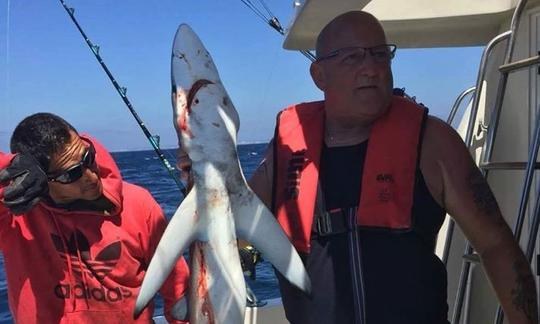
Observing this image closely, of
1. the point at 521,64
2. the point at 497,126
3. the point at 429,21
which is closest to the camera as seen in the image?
the point at 521,64

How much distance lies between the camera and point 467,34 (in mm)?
4352

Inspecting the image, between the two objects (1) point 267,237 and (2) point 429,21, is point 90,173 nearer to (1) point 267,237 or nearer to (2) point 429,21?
(1) point 267,237

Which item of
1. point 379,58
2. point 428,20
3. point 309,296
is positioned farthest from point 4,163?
point 428,20

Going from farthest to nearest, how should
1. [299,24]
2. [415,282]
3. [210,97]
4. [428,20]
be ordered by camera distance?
[428,20] < [299,24] < [415,282] < [210,97]

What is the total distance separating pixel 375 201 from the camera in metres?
2.38

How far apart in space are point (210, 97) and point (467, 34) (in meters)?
2.83

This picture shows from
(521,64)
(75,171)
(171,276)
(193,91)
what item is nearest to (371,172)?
(193,91)

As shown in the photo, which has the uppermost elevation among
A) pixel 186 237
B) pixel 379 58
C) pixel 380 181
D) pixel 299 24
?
pixel 299 24

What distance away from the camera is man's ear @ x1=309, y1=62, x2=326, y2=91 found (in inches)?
103

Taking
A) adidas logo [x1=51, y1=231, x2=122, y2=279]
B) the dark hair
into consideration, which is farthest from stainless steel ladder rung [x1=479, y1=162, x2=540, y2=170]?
the dark hair

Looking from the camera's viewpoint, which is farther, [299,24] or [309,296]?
[299,24]

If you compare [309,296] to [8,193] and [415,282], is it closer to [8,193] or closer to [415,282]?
[415,282]

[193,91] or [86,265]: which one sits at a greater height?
[193,91]

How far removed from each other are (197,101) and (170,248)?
54 cm
